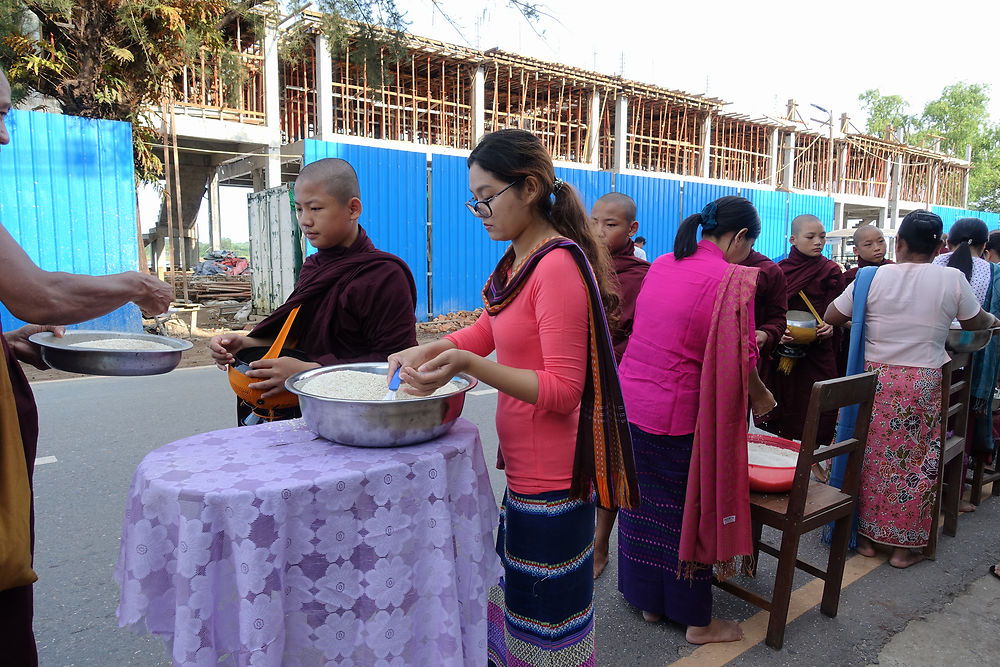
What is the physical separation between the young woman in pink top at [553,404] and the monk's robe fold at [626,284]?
5.07ft

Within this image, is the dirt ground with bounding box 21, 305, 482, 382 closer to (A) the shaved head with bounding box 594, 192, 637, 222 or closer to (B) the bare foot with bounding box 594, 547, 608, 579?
(A) the shaved head with bounding box 594, 192, 637, 222

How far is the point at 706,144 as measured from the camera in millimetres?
19062

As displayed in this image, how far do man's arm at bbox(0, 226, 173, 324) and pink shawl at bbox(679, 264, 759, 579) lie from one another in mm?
1815

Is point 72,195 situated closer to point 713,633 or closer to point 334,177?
point 334,177

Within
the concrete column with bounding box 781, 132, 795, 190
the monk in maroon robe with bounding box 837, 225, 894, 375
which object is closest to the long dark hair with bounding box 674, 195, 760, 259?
the monk in maroon robe with bounding box 837, 225, 894, 375

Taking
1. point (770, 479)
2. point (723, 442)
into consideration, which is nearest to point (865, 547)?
point (770, 479)

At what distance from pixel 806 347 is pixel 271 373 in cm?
330

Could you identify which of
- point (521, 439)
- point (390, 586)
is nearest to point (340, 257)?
point (521, 439)

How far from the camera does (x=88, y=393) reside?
19.7ft

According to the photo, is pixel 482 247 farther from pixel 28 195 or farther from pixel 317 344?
pixel 317 344

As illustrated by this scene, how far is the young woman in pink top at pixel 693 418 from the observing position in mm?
2215

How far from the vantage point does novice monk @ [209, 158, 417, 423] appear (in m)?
2.20

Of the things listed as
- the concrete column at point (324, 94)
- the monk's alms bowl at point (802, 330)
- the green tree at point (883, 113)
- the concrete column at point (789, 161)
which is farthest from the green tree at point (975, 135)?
the monk's alms bowl at point (802, 330)

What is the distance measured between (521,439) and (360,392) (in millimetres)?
446
